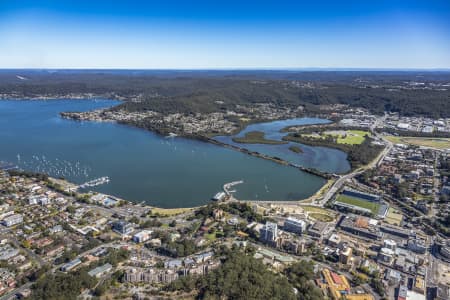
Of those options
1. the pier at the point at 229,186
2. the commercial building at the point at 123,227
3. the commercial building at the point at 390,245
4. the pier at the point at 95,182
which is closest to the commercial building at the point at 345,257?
the commercial building at the point at 390,245

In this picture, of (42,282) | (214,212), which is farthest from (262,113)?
(42,282)

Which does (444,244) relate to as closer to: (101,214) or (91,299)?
(91,299)

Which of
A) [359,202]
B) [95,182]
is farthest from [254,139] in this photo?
[95,182]

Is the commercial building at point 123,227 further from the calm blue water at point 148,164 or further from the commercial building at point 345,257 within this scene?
the commercial building at point 345,257

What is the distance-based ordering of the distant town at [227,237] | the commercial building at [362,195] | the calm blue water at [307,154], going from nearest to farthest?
the distant town at [227,237] → the commercial building at [362,195] → the calm blue water at [307,154]

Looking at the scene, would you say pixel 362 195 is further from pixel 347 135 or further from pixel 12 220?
pixel 12 220
